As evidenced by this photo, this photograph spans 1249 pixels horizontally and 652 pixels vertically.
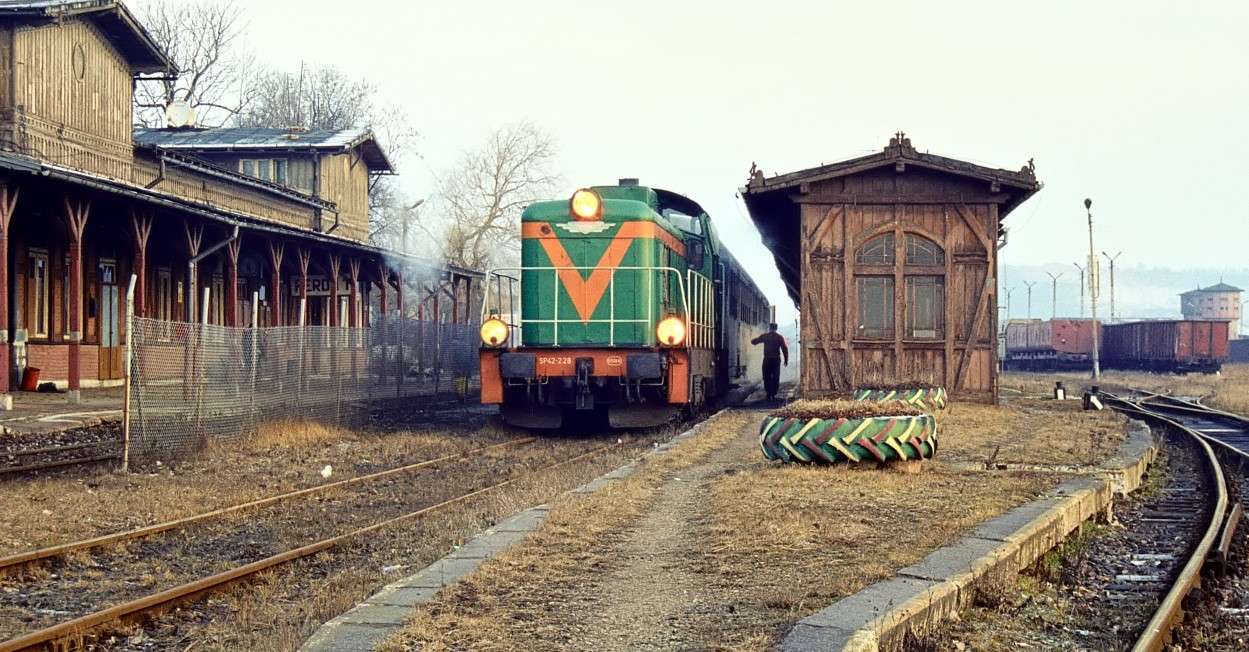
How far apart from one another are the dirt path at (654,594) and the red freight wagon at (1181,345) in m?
48.5

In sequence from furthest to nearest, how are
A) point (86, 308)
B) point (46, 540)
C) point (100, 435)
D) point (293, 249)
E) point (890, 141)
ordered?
point (293, 249), point (86, 308), point (890, 141), point (100, 435), point (46, 540)

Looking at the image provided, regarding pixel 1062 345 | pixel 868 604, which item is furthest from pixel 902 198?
pixel 1062 345

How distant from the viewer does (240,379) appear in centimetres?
1872

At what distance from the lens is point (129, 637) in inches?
289

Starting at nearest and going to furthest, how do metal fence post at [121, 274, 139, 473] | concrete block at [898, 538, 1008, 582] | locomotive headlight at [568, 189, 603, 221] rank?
1. concrete block at [898, 538, 1008, 582]
2. metal fence post at [121, 274, 139, 473]
3. locomotive headlight at [568, 189, 603, 221]

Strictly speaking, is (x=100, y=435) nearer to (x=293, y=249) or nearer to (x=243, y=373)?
(x=243, y=373)

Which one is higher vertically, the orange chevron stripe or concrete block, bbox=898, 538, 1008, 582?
the orange chevron stripe

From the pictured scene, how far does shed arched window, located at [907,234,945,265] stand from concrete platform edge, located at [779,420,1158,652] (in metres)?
10.9

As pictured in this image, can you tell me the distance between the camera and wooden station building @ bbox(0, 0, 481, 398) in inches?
928

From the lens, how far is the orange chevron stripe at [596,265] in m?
19.3

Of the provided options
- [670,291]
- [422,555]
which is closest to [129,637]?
[422,555]

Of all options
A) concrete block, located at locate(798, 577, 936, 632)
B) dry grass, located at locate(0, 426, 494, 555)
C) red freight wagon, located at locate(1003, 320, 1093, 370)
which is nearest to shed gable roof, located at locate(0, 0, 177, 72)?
dry grass, located at locate(0, 426, 494, 555)

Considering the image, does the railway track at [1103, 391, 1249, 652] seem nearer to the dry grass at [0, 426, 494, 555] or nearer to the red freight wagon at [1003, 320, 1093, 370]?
the dry grass at [0, 426, 494, 555]

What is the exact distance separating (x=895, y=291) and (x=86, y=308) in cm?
1751
